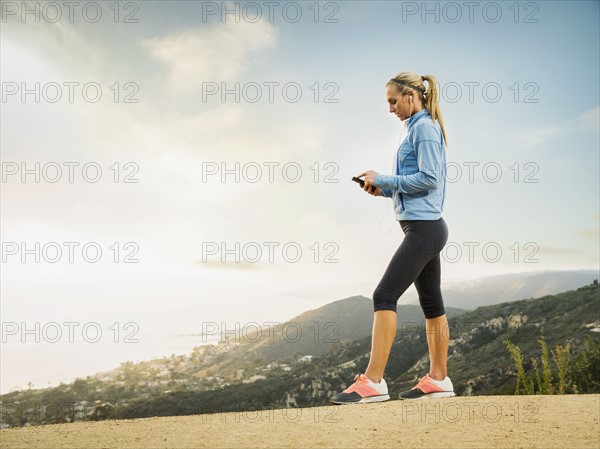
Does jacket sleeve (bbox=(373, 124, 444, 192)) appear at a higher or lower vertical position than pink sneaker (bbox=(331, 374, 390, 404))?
higher

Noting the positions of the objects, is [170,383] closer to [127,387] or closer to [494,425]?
[127,387]

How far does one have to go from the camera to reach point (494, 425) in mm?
5207

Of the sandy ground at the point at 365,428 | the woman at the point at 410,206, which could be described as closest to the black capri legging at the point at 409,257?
the woman at the point at 410,206

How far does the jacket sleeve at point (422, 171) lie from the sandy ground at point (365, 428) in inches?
79.0

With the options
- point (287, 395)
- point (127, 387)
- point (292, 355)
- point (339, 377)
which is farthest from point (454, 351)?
point (127, 387)

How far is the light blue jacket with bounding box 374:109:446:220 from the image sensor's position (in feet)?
14.4

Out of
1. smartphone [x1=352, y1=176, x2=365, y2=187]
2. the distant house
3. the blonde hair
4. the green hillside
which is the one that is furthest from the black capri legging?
the distant house

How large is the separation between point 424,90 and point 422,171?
0.79m

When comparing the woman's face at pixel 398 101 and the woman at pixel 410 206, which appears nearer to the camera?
A: the woman at pixel 410 206

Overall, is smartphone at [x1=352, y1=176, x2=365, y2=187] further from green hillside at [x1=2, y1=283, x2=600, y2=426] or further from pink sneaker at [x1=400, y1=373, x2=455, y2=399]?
green hillside at [x1=2, y1=283, x2=600, y2=426]

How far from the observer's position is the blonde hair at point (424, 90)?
4641 mm

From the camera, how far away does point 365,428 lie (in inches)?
199

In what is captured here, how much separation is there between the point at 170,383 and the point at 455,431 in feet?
131

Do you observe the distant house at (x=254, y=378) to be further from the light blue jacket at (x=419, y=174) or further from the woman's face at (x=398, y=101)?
the woman's face at (x=398, y=101)
